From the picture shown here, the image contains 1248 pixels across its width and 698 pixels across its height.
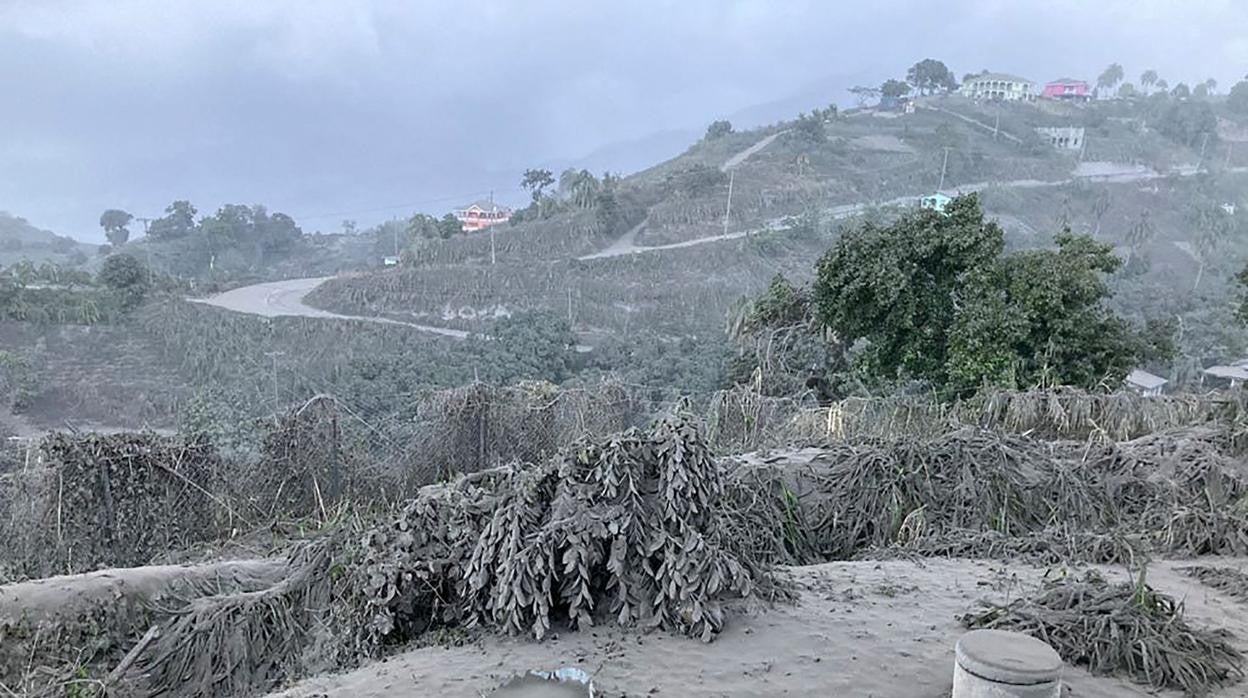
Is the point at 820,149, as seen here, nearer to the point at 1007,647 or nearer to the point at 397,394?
the point at 397,394

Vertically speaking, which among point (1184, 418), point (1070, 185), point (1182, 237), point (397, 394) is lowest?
point (397, 394)

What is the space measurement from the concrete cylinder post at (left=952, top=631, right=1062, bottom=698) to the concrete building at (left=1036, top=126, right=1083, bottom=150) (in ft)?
217

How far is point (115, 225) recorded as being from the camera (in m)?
54.2

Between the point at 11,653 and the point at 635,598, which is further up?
the point at 635,598

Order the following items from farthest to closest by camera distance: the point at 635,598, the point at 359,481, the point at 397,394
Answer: the point at 397,394
the point at 359,481
the point at 635,598

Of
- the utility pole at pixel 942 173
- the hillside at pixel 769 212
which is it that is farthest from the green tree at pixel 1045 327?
the utility pole at pixel 942 173

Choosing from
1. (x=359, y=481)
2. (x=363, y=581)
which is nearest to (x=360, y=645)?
(x=363, y=581)

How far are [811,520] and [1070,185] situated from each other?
52.9 meters

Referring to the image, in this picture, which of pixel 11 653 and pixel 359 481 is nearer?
pixel 11 653

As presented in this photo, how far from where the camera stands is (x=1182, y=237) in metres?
48.8

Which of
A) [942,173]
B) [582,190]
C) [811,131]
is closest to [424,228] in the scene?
[582,190]

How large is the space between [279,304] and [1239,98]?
3538 inches

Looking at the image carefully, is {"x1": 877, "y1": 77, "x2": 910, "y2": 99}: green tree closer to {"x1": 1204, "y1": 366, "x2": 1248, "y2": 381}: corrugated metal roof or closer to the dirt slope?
{"x1": 1204, "y1": 366, "x2": 1248, "y2": 381}: corrugated metal roof

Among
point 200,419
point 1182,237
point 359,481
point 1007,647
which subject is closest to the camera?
point 1007,647
